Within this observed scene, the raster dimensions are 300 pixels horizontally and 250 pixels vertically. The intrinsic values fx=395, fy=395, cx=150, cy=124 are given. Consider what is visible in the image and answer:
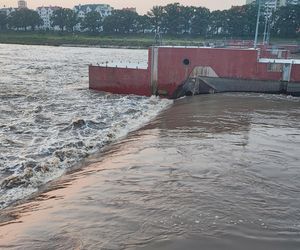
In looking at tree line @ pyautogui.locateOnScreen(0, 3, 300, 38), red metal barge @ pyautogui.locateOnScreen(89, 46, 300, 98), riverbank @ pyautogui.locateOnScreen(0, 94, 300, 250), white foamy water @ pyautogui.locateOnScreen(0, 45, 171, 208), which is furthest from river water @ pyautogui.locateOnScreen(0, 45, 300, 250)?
tree line @ pyautogui.locateOnScreen(0, 3, 300, 38)

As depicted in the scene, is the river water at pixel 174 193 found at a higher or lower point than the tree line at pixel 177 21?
lower

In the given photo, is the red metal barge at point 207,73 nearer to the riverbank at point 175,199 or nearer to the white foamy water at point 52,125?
the white foamy water at point 52,125

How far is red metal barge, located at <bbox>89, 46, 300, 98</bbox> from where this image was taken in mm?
18766

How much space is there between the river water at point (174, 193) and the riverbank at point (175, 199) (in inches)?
0.6

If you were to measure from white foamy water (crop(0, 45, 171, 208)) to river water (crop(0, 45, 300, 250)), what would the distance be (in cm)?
15

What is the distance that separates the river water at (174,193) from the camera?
553 centimetres

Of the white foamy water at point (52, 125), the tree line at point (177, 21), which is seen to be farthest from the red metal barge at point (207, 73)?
the tree line at point (177, 21)

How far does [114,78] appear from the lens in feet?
71.9

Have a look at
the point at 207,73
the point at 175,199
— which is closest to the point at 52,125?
the point at 207,73

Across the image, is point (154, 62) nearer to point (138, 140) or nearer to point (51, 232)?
point (138, 140)

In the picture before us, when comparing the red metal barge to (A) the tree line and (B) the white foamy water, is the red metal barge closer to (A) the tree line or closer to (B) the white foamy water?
(B) the white foamy water

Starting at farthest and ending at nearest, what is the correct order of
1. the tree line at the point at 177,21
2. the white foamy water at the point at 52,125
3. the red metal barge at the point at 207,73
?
the tree line at the point at 177,21, the red metal barge at the point at 207,73, the white foamy water at the point at 52,125

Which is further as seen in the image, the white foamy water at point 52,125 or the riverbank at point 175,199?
the white foamy water at point 52,125

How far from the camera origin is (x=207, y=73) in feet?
63.9
